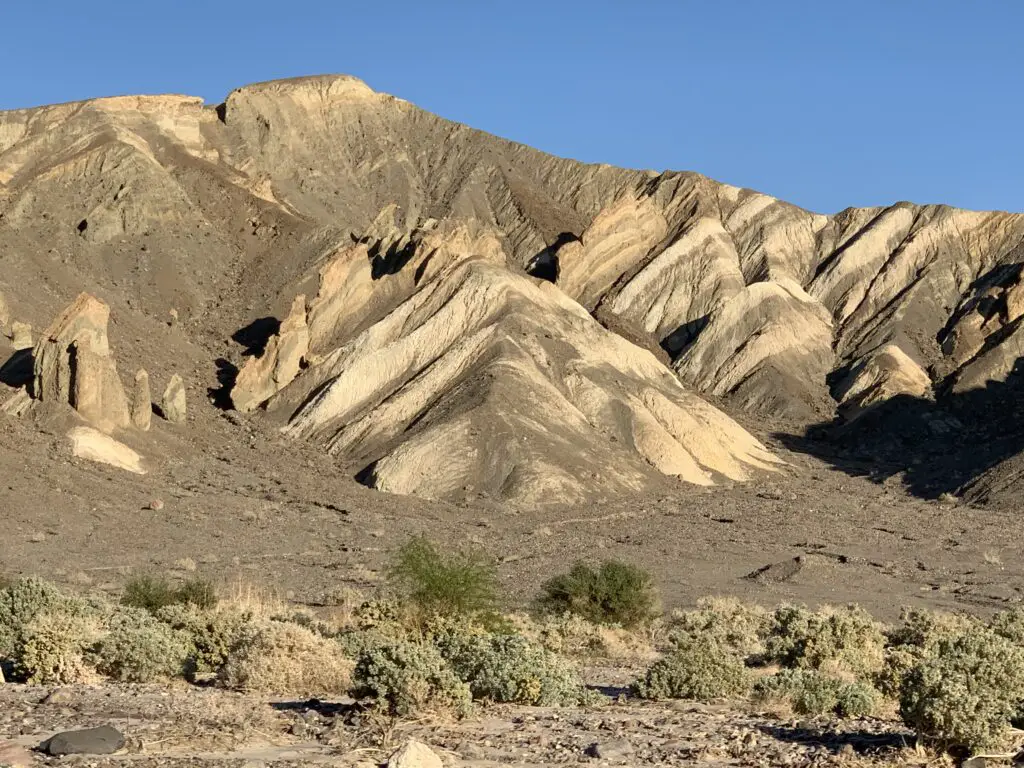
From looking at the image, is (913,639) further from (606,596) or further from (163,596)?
(163,596)

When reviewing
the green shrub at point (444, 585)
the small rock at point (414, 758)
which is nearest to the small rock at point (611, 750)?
the small rock at point (414, 758)

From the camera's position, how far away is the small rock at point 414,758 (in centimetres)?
1134

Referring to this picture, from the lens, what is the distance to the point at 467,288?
74.5m

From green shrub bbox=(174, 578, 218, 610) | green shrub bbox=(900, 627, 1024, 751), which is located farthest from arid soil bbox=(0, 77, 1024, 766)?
green shrub bbox=(174, 578, 218, 610)

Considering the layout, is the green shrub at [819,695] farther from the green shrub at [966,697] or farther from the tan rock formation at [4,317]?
the tan rock formation at [4,317]

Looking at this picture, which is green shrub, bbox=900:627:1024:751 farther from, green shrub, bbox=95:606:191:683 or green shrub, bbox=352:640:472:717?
green shrub, bbox=95:606:191:683

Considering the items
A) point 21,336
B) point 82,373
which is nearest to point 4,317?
point 21,336

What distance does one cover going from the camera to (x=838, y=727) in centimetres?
1371

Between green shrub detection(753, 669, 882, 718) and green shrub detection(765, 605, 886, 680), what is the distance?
9.91 ft

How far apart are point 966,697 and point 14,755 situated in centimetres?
801

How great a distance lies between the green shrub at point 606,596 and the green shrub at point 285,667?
11432mm

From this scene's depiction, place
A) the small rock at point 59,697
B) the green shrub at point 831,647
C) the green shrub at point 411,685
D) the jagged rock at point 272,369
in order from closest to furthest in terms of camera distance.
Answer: the green shrub at point 411,685, the small rock at point 59,697, the green shrub at point 831,647, the jagged rock at point 272,369

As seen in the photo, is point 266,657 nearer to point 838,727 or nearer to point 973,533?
point 838,727

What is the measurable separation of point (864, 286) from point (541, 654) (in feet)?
307
